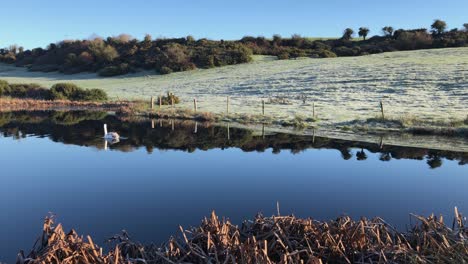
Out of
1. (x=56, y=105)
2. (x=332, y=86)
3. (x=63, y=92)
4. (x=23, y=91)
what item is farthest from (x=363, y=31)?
(x=56, y=105)

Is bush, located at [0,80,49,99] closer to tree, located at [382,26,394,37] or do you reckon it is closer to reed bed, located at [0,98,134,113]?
reed bed, located at [0,98,134,113]

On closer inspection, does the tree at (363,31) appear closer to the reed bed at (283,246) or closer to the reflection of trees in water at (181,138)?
the reflection of trees in water at (181,138)

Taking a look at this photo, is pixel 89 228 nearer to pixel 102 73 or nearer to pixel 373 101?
pixel 373 101

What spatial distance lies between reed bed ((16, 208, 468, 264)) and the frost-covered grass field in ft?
90.4

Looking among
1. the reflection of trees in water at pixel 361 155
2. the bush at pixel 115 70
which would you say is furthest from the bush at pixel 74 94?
the reflection of trees in water at pixel 361 155

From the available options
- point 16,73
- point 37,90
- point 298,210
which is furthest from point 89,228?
point 16,73

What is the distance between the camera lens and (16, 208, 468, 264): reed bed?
7.54 meters

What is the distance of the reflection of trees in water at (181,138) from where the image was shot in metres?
24.9

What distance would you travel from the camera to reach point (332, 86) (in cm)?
5378

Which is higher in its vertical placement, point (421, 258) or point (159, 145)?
point (421, 258)

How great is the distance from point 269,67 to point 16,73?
196 ft

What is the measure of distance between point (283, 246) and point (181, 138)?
22644 mm

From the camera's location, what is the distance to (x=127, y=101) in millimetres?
53156

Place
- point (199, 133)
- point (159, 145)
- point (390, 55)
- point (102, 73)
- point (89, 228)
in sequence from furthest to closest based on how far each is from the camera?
1. point (102, 73)
2. point (390, 55)
3. point (199, 133)
4. point (159, 145)
5. point (89, 228)
